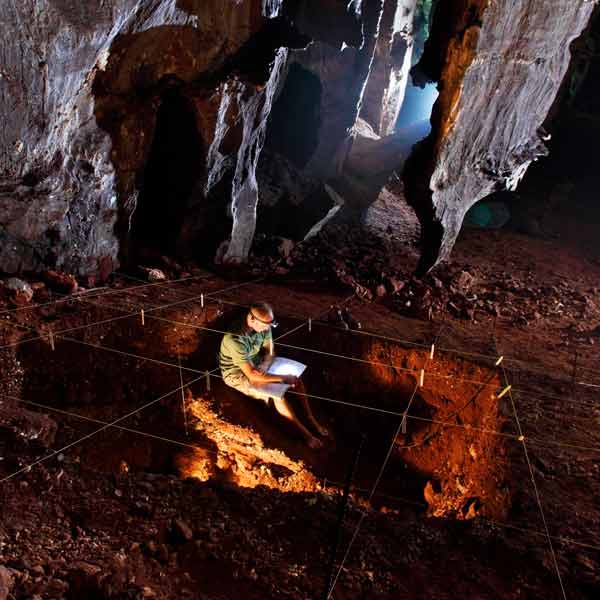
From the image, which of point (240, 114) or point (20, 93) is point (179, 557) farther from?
point (240, 114)

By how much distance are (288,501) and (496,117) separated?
7.61 meters

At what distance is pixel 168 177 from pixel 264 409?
4.91 metres

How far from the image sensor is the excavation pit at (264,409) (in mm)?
5770

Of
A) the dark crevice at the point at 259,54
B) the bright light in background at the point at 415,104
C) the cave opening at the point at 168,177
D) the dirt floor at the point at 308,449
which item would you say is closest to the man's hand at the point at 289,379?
the dirt floor at the point at 308,449

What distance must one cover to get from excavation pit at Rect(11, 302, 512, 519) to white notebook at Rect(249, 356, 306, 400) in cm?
43

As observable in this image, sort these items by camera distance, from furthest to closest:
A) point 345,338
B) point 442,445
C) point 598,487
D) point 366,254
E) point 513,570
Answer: point 366,254 → point 345,338 → point 442,445 → point 598,487 → point 513,570

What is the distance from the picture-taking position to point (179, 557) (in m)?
3.16

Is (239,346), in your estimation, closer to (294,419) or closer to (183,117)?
(294,419)

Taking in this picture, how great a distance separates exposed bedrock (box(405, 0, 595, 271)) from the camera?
24.4 feet

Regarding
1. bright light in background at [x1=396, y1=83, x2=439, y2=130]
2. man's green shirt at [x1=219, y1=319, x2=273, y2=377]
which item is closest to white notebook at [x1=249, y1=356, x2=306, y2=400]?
man's green shirt at [x1=219, y1=319, x2=273, y2=377]

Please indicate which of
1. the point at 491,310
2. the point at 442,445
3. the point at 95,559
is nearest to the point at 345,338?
the point at 442,445

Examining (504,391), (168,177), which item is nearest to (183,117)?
(168,177)

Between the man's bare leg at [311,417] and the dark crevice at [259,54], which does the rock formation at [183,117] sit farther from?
the man's bare leg at [311,417]

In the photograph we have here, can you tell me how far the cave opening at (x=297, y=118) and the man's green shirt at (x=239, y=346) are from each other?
11789 mm
